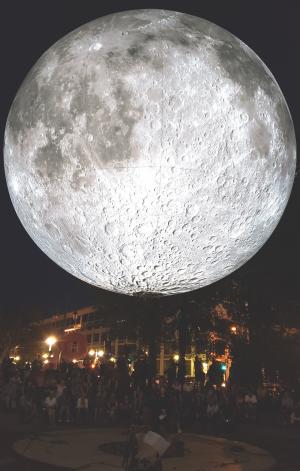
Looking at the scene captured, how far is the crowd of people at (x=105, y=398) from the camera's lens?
15.2m

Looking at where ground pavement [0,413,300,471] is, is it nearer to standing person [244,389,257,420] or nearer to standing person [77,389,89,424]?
standing person [244,389,257,420]

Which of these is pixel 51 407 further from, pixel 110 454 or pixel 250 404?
pixel 250 404

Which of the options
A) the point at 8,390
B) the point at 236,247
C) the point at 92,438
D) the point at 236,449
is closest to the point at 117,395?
the point at 8,390

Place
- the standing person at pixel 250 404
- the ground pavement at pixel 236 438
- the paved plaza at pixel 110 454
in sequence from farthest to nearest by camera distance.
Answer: the standing person at pixel 250 404, the ground pavement at pixel 236 438, the paved plaza at pixel 110 454

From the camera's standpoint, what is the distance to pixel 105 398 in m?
16.5

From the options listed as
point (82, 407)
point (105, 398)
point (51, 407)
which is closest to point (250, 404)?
point (105, 398)

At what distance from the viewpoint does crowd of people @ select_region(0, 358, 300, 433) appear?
15.2m

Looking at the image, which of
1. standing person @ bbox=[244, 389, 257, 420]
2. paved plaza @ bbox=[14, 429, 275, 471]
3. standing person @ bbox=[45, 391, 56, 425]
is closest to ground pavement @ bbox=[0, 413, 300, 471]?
paved plaza @ bbox=[14, 429, 275, 471]

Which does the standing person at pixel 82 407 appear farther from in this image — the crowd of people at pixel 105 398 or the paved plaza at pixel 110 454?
the paved plaza at pixel 110 454

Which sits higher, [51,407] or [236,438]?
[51,407]

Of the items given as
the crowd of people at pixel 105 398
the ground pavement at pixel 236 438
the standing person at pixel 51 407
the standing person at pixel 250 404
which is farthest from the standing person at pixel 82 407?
the standing person at pixel 250 404

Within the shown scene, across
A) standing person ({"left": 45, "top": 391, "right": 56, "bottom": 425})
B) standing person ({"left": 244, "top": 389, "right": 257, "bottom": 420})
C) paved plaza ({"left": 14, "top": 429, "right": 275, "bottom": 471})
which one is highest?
standing person ({"left": 244, "top": 389, "right": 257, "bottom": 420})

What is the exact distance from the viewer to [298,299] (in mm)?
22734

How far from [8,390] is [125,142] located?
53.5 feet
